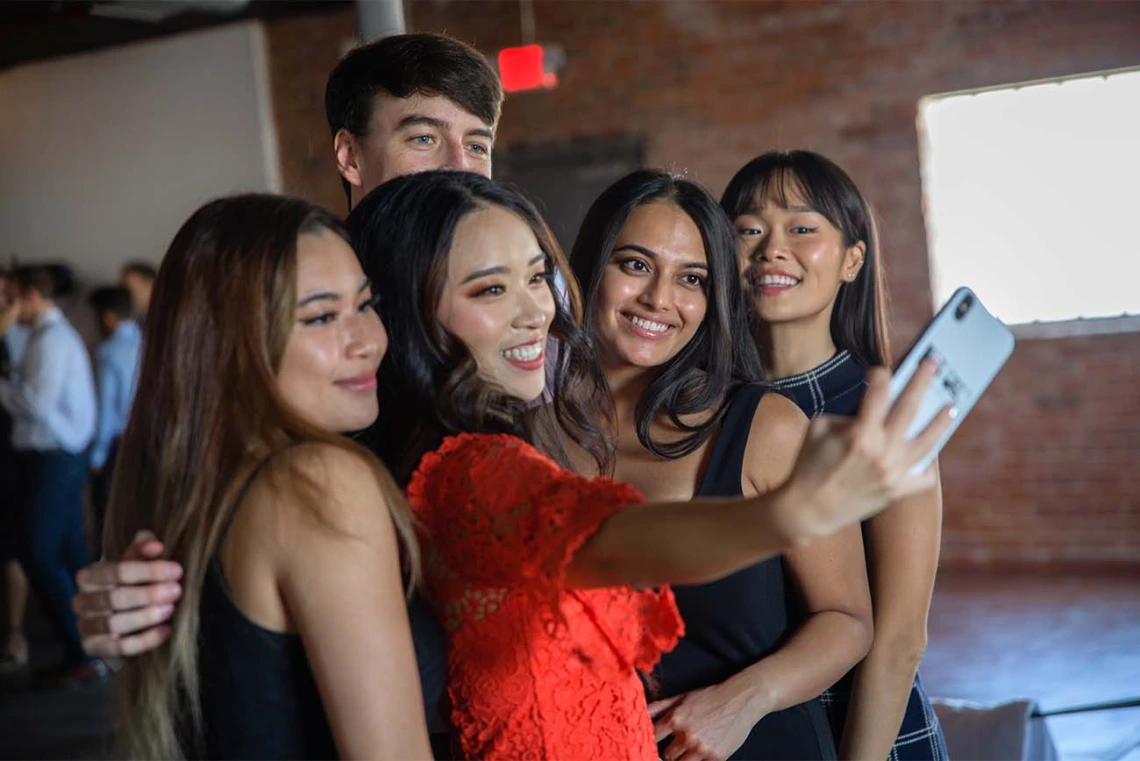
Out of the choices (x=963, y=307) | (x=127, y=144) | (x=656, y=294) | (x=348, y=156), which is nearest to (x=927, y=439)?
(x=963, y=307)

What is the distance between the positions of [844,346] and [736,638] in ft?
2.40

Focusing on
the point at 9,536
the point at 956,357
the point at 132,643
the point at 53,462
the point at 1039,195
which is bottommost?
the point at 9,536

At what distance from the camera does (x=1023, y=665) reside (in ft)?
14.7

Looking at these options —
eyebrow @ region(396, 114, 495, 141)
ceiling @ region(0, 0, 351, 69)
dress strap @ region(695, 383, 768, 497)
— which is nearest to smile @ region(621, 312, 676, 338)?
dress strap @ region(695, 383, 768, 497)

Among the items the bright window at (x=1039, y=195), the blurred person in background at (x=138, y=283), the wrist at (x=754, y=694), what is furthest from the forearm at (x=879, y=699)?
the blurred person in background at (x=138, y=283)

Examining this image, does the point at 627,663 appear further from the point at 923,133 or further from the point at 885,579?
the point at 923,133

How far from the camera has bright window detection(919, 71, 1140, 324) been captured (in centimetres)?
545

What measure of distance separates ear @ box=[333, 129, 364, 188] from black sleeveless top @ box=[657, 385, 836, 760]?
34.1 inches

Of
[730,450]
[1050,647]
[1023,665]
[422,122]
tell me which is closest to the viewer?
[730,450]

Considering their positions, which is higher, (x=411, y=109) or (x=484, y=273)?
(x=411, y=109)

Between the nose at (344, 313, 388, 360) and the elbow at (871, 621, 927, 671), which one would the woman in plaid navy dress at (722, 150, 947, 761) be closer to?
the elbow at (871, 621, 927, 671)

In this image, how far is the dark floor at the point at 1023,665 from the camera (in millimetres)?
3949

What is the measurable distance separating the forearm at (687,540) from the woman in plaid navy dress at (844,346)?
0.87 metres

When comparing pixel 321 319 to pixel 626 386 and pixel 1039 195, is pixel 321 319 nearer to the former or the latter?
pixel 626 386
